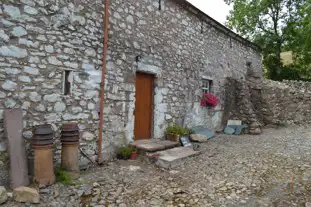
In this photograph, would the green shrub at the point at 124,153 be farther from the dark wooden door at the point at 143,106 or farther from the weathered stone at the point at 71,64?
the weathered stone at the point at 71,64

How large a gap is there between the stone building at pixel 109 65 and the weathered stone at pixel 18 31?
0.04 feet

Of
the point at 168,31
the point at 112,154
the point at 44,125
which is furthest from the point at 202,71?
the point at 44,125

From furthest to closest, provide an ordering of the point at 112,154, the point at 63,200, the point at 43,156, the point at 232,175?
the point at 112,154
the point at 232,175
the point at 43,156
the point at 63,200

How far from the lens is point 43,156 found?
3770mm

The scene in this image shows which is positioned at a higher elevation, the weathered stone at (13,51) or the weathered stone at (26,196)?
the weathered stone at (13,51)

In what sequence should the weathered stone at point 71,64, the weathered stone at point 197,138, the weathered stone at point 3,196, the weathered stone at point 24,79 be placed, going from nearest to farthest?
the weathered stone at point 3,196 < the weathered stone at point 24,79 < the weathered stone at point 71,64 < the weathered stone at point 197,138

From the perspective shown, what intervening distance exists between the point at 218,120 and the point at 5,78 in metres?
7.56

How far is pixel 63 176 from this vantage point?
403 centimetres

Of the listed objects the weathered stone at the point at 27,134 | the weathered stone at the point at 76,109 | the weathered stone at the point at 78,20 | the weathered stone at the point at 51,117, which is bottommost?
the weathered stone at the point at 27,134

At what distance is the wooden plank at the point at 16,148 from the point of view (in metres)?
3.63

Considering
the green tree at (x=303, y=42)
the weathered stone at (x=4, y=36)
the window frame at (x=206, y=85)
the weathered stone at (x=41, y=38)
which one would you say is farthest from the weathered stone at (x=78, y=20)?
the green tree at (x=303, y=42)

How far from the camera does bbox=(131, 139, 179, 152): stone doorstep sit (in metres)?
5.63

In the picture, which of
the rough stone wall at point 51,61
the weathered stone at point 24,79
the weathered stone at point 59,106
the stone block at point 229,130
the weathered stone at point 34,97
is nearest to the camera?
the rough stone wall at point 51,61

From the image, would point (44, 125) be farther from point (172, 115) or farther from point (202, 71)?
point (202, 71)
